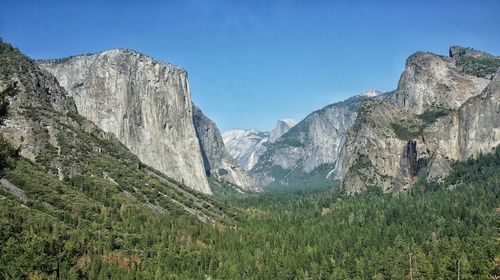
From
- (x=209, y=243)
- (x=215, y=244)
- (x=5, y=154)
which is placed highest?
(x=5, y=154)

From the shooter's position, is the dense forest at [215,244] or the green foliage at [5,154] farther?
the dense forest at [215,244]

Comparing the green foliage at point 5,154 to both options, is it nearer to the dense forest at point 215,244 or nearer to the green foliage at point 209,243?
the dense forest at point 215,244

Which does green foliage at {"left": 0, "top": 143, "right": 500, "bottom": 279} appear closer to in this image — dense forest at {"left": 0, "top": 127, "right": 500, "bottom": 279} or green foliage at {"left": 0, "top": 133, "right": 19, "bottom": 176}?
dense forest at {"left": 0, "top": 127, "right": 500, "bottom": 279}

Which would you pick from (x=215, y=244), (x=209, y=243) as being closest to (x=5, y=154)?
(x=215, y=244)

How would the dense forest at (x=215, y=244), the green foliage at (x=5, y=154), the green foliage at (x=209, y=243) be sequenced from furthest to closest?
the green foliage at (x=209, y=243) → the dense forest at (x=215, y=244) → the green foliage at (x=5, y=154)

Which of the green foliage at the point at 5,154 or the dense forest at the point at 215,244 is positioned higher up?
the green foliage at the point at 5,154

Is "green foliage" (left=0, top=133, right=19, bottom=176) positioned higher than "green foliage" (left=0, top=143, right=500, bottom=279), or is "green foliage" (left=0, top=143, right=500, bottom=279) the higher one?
"green foliage" (left=0, top=133, right=19, bottom=176)

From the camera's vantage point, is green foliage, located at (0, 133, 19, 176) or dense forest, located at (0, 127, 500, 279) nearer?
green foliage, located at (0, 133, 19, 176)

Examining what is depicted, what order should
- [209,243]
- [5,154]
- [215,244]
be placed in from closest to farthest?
[5,154], [215,244], [209,243]

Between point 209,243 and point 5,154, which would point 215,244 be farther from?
point 5,154

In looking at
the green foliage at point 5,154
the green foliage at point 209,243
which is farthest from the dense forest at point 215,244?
the green foliage at point 5,154

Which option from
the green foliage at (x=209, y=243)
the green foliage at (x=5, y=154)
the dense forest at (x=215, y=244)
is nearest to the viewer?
the green foliage at (x=5, y=154)

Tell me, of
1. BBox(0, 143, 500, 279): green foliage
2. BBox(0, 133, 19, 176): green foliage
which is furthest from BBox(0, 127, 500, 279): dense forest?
BBox(0, 133, 19, 176): green foliage
